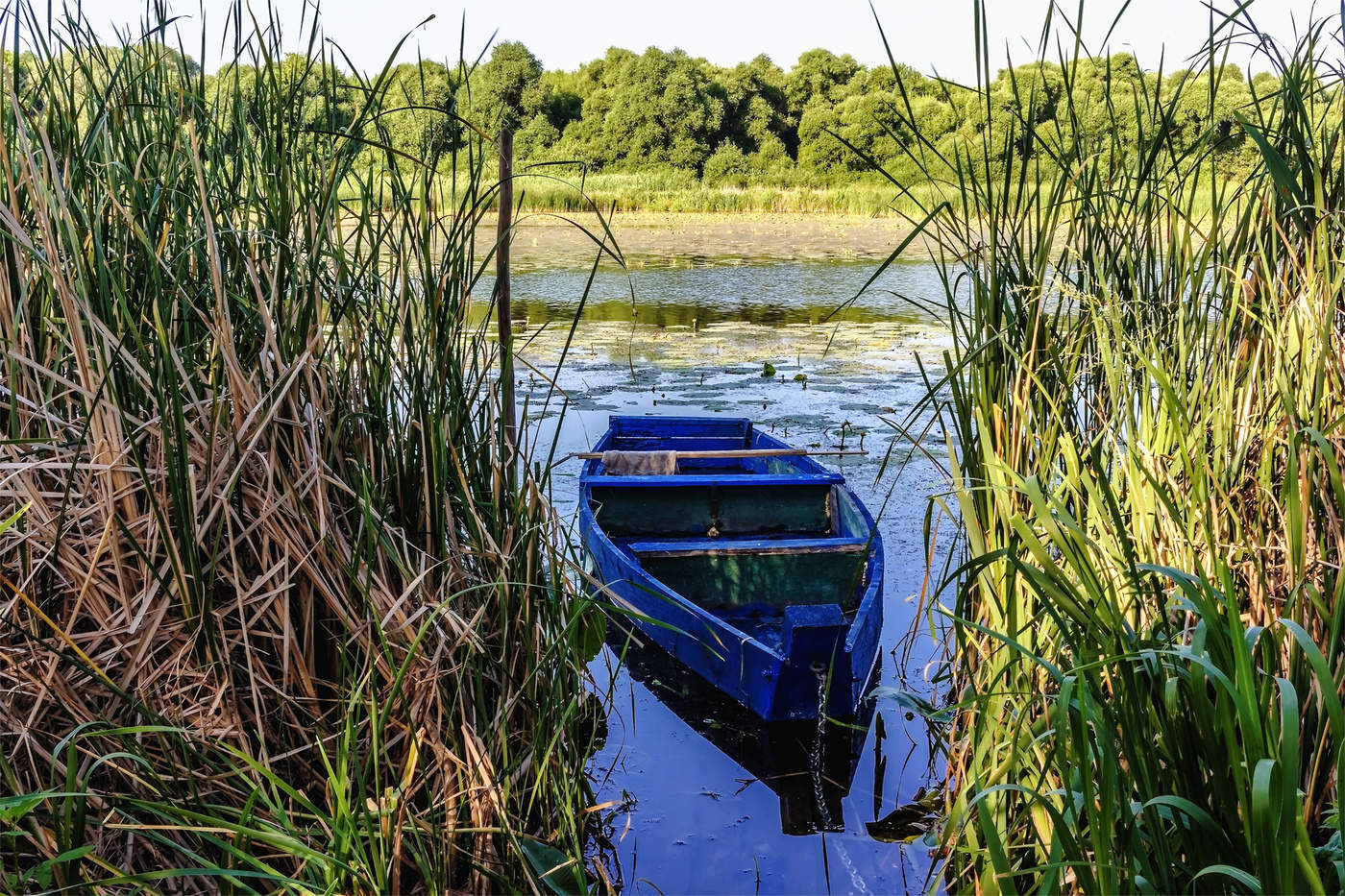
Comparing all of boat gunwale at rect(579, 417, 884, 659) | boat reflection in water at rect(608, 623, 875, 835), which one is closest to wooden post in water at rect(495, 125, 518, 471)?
boat gunwale at rect(579, 417, 884, 659)

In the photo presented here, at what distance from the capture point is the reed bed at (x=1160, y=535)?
1429mm

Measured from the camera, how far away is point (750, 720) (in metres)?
3.67

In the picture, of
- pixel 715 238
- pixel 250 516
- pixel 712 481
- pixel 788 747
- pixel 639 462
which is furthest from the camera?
pixel 715 238

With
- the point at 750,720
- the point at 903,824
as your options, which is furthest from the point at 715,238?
the point at 903,824

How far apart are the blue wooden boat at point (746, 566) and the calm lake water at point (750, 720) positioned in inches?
6.7

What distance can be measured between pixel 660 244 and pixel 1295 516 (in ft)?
61.1

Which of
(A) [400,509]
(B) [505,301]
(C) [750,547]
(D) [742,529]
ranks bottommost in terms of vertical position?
(D) [742,529]

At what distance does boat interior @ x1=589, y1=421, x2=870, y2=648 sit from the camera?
13.6ft

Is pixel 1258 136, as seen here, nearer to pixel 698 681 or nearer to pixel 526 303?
pixel 698 681

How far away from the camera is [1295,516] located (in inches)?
63.6

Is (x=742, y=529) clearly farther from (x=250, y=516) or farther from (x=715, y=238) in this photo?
(x=715, y=238)

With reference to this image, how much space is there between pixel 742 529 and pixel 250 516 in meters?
3.26

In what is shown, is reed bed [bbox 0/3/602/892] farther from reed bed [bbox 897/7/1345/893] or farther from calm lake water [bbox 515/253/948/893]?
reed bed [bbox 897/7/1345/893]

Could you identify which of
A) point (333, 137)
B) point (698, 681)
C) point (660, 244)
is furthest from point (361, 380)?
point (660, 244)
